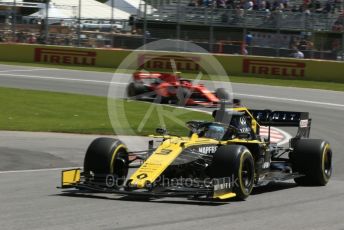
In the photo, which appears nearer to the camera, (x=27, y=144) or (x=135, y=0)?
(x=27, y=144)

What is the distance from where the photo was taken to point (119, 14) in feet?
133

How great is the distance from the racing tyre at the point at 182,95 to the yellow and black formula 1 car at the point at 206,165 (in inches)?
510

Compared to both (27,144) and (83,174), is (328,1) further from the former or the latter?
(83,174)

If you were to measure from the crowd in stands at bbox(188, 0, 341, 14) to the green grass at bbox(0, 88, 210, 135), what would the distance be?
13.8 metres

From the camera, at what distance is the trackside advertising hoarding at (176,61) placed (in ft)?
114

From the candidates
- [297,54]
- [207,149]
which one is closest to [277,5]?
[297,54]

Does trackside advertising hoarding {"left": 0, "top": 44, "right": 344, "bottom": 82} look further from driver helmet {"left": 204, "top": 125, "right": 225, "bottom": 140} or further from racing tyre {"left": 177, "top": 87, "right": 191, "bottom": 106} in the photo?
driver helmet {"left": 204, "top": 125, "right": 225, "bottom": 140}

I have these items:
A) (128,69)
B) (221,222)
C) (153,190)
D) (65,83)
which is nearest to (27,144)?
(153,190)

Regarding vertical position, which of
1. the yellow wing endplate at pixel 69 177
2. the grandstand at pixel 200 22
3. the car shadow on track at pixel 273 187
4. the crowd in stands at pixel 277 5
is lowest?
the car shadow on track at pixel 273 187

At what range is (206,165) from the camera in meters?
11.1

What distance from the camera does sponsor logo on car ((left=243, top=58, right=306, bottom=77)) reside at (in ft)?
115

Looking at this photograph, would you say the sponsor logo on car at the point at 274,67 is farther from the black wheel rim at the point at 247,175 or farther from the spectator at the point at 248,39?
the black wheel rim at the point at 247,175

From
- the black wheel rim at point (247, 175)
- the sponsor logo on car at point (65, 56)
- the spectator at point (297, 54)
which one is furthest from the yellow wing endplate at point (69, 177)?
the sponsor logo on car at point (65, 56)

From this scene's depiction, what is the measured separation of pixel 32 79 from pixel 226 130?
22.6m
